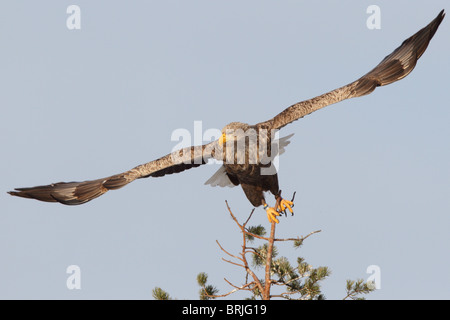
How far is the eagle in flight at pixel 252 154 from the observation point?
9273 mm

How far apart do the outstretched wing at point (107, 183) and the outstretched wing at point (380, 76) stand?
4.15 feet

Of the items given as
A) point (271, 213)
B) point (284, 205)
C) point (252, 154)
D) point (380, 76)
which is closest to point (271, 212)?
point (271, 213)

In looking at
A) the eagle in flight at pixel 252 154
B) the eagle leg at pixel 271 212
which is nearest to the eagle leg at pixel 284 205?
the eagle in flight at pixel 252 154

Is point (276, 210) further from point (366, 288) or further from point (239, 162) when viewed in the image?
point (366, 288)

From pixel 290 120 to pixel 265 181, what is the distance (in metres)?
1.00

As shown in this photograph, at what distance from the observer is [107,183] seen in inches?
394

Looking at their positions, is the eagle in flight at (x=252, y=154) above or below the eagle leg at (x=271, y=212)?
above

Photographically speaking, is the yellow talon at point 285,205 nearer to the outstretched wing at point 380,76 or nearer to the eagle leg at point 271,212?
the eagle leg at point 271,212

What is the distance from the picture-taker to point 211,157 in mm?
9820

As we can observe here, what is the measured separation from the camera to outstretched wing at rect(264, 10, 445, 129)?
961cm

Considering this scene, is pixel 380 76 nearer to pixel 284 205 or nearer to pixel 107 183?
pixel 284 205

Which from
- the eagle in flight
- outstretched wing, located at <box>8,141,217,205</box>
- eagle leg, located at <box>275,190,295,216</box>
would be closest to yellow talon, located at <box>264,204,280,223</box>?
the eagle in flight
